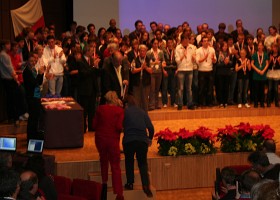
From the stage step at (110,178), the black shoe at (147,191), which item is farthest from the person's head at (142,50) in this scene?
the black shoe at (147,191)

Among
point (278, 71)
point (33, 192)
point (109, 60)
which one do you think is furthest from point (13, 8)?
point (33, 192)

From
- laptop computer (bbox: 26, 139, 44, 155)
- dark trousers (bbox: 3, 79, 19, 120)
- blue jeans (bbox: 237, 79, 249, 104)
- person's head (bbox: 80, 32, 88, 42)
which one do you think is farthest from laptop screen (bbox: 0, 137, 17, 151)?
blue jeans (bbox: 237, 79, 249, 104)

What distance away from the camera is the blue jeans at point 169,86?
14.0 meters

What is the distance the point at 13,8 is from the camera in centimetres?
1462

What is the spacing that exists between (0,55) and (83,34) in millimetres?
2491

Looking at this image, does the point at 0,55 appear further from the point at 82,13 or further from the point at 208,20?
the point at 208,20

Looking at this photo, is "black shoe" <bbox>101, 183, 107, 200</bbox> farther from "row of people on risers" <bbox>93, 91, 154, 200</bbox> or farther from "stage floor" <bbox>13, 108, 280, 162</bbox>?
"stage floor" <bbox>13, 108, 280, 162</bbox>

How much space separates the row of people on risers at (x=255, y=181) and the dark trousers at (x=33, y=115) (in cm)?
361

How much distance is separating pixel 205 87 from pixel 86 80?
3.18 meters

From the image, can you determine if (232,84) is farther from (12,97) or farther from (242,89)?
(12,97)

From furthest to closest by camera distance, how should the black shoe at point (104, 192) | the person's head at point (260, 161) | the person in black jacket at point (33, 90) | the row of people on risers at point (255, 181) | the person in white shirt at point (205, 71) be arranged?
the person in white shirt at point (205, 71), the person in black jacket at point (33, 90), the black shoe at point (104, 192), the person's head at point (260, 161), the row of people on risers at point (255, 181)

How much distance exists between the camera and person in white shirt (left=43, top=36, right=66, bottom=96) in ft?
40.5

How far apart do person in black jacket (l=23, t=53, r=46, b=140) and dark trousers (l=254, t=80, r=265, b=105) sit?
5093 mm

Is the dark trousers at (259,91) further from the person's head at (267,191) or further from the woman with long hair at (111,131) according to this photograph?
the person's head at (267,191)
